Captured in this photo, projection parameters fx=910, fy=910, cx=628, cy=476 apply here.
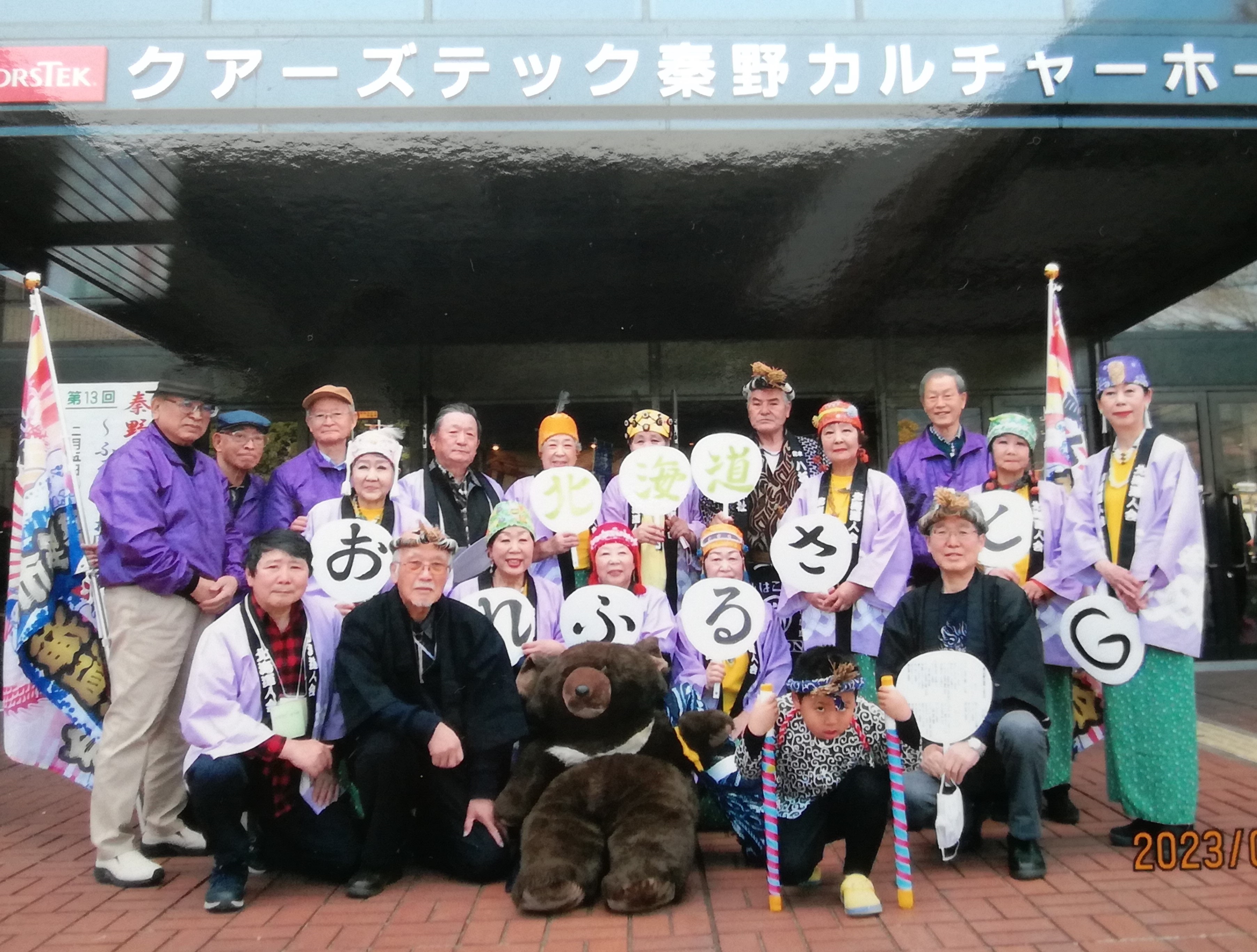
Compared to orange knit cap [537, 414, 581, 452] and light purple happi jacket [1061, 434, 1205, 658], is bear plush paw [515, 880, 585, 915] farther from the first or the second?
light purple happi jacket [1061, 434, 1205, 658]

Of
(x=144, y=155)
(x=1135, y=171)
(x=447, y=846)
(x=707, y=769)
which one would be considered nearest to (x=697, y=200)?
(x=1135, y=171)

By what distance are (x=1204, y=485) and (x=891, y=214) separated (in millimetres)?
3782

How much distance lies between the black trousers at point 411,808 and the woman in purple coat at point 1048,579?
2.34 meters

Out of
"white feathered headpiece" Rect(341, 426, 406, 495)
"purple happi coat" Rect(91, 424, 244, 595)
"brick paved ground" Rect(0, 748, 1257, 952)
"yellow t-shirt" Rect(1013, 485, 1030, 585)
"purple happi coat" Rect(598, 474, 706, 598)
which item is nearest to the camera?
"brick paved ground" Rect(0, 748, 1257, 952)

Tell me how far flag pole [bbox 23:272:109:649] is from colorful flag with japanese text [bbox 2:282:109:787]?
1 centimetres

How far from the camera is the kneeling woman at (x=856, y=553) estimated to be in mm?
4102

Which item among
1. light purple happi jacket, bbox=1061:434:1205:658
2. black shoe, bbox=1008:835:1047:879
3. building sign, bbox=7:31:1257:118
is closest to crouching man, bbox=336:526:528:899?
black shoe, bbox=1008:835:1047:879

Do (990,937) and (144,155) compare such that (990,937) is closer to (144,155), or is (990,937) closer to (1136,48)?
(1136,48)

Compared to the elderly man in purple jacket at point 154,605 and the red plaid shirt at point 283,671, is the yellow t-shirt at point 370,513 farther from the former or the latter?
the red plaid shirt at point 283,671

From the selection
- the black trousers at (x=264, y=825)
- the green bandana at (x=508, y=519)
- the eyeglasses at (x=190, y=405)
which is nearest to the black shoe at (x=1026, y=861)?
the green bandana at (x=508, y=519)

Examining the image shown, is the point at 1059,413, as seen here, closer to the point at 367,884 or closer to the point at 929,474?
the point at 929,474

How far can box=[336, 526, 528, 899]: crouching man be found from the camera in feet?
10.9

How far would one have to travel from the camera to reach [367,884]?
3.27 meters

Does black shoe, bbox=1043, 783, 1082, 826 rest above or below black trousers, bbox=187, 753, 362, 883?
below
